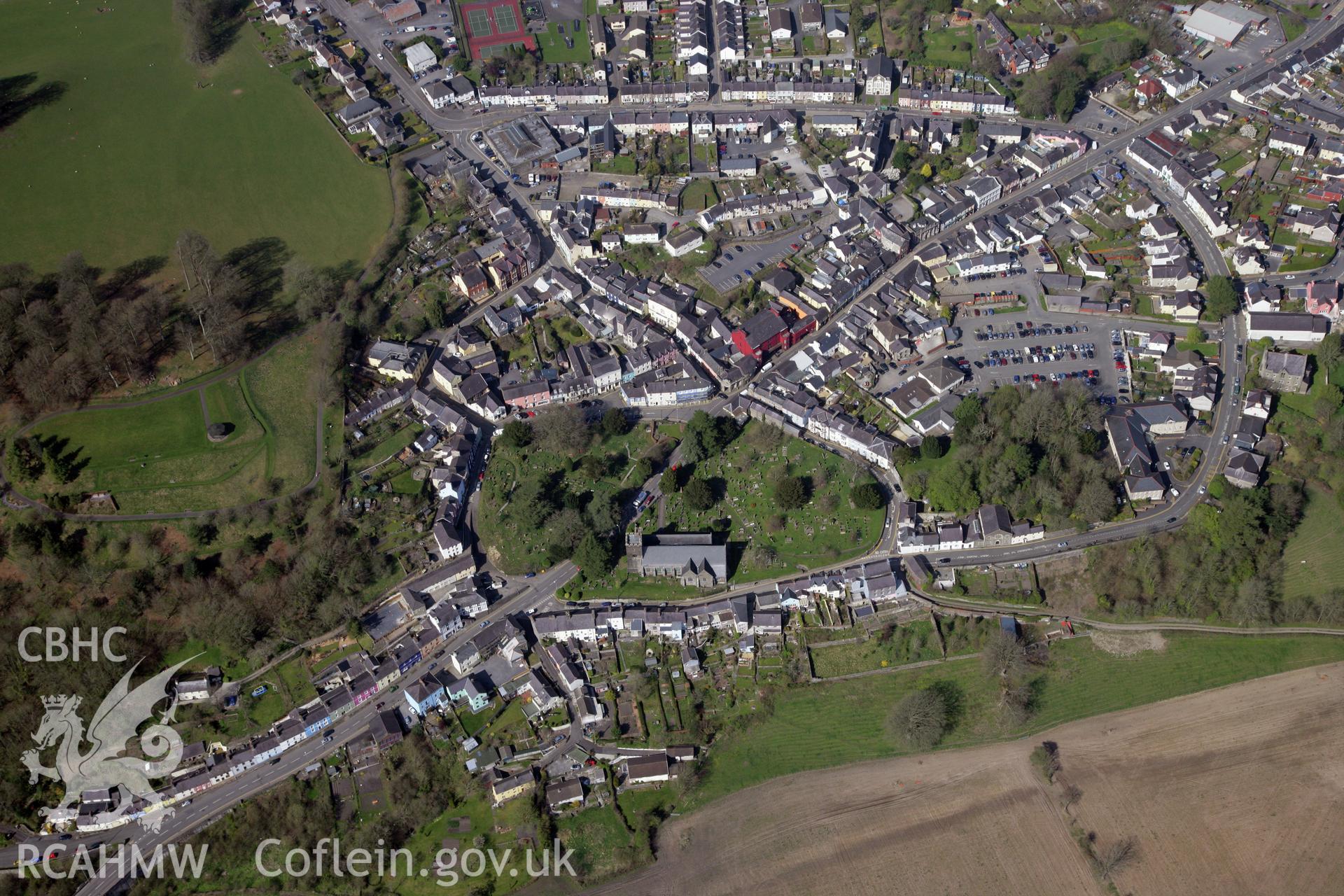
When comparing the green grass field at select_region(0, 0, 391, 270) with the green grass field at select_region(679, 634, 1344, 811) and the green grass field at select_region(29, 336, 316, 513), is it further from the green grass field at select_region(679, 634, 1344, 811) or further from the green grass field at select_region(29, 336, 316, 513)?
the green grass field at select_region(679, 634, 1344, 811)

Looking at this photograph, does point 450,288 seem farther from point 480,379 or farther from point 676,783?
point 676,783

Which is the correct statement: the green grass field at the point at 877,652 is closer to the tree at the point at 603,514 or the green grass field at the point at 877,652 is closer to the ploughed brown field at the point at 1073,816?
the ploughed brown field at the point at 1073,816

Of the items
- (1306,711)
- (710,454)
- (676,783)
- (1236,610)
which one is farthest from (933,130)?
(676,783)

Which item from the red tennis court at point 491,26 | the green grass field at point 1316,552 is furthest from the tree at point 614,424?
the red tennis court at point 491,26

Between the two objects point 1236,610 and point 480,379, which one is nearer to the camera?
point 1236,610

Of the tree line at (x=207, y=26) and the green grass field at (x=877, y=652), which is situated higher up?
the tree line at (x=207, y=26)

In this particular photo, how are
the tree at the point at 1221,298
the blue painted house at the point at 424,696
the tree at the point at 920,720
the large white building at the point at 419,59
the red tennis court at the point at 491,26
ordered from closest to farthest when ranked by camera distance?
1. the tree at the point at 920,720
2. the blue painted house at the point at 424,696
3. the tree at the point at 1221,298
4. the large white building at the point at 419,59
5. the red tennis court at the point at 491,26

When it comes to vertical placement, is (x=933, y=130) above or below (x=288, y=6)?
below

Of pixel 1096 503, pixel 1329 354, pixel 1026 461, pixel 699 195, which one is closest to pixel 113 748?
pixel 1026 461
